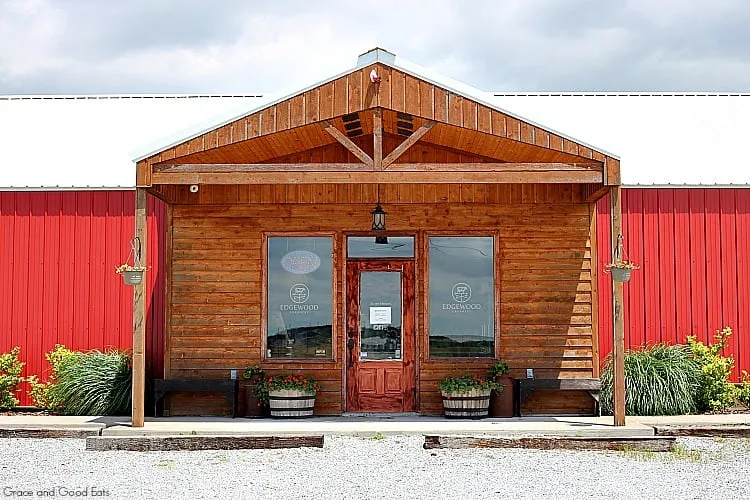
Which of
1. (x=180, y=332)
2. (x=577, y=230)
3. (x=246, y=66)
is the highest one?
(x=246, y=66)

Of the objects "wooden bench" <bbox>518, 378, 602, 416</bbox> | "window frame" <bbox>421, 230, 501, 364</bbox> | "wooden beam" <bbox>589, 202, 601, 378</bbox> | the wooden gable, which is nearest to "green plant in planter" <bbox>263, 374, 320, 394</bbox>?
"window frame" <bbox>421, 230, 501, 364</bbox>

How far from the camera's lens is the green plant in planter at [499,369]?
1143cm

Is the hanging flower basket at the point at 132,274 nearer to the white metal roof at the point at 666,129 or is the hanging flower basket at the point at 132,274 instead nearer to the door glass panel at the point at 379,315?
the door glass panel at the point at 379,315

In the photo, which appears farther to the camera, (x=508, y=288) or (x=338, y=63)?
(x=508, y=288)

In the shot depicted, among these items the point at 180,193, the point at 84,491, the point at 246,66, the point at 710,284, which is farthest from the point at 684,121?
the point at 84,491

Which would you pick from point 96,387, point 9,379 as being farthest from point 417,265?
point 9,379

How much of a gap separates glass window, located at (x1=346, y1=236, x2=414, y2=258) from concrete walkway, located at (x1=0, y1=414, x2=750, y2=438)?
6.28 feet

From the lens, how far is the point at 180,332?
11680mm

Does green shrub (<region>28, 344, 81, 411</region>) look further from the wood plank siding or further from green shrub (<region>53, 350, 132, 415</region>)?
the wood plank siding

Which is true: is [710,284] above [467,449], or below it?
above

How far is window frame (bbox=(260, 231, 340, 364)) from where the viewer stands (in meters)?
11.6

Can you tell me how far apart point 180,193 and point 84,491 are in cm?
492

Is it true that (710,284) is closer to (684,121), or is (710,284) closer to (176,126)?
(684,121)

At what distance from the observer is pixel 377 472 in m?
8.24
